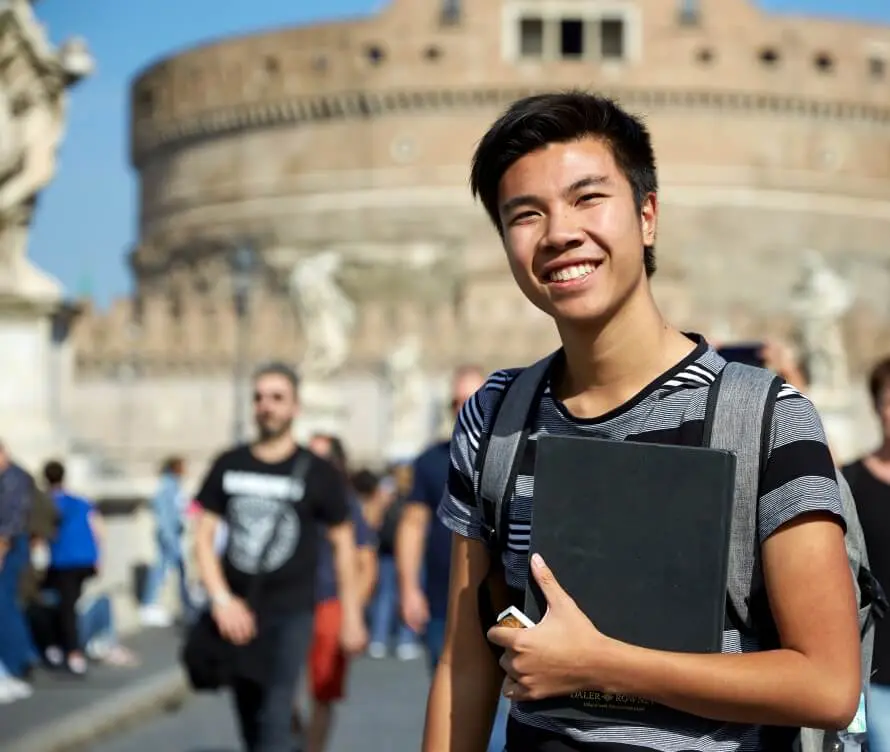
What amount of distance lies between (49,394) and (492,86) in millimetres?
34455

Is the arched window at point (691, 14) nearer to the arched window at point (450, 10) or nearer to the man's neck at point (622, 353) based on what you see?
the arched window at point (450, 10)

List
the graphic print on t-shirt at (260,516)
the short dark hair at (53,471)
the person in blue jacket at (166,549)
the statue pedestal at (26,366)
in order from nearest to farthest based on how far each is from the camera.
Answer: the graphic print on t-shirt at (260,516) < the short dark hair at (53,471) < the statue pedestal at (26,366) < the person in blue jacket at (166,549)

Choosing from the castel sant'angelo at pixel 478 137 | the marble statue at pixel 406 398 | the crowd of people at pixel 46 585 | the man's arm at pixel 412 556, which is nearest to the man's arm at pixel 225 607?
the man's arm at pixel 412 556

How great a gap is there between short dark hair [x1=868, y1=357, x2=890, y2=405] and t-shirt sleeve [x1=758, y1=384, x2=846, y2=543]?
7.52ft

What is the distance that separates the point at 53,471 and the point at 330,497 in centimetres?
312

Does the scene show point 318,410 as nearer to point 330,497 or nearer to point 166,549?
point 166,549

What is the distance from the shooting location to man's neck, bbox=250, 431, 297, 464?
459 cm

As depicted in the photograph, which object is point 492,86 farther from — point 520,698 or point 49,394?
point 520,698

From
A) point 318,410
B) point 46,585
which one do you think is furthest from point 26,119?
point 318,410

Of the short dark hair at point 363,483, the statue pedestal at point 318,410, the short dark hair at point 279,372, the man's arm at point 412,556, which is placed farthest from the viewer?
the statue pedestal at point 318,410

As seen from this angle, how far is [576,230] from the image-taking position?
5.81 ft

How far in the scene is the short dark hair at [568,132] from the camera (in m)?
1.79

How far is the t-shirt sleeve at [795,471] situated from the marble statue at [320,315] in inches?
814

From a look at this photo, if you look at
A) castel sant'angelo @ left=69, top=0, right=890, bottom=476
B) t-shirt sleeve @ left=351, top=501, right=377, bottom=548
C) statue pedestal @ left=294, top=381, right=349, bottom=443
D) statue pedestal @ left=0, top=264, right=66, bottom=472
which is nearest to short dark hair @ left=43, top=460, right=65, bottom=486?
statue pedestal @ left=0, top=264, right=66, bottom=472
